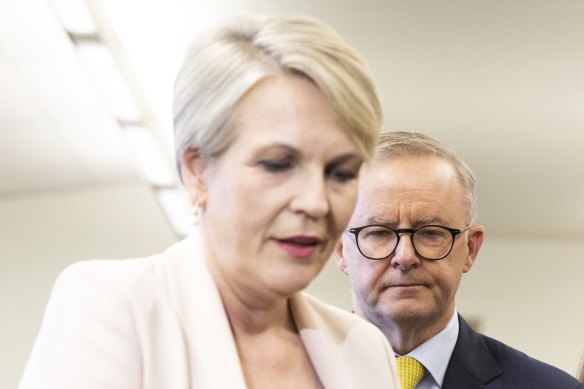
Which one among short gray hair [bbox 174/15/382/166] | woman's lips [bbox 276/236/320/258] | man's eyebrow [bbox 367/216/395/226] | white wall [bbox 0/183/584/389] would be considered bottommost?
white wall [bbox 0/183/584/389]

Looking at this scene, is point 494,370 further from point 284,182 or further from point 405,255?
point 284,182

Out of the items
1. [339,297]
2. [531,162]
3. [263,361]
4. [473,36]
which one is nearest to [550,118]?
[531,162]

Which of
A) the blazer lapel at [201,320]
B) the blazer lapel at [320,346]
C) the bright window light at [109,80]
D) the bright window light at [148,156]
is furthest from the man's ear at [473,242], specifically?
the bright window light at [148,156]

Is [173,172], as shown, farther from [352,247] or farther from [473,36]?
[352,247]

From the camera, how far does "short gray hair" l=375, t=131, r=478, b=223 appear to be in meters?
2.05

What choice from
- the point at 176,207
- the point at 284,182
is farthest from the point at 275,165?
the point at 176,207

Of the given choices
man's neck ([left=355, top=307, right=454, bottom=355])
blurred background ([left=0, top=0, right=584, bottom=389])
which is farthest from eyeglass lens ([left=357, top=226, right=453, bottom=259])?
blurred background ([left=0, top=0, right=584, bottom=389])

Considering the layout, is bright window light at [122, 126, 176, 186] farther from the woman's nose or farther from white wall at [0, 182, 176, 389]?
the woman's nose

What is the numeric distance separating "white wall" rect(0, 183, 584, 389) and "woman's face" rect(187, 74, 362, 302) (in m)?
5.39

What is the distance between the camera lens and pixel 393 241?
1.94 meters

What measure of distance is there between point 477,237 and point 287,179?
3.87 feet

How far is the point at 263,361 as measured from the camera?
1152mm

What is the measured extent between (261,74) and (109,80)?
419 cm

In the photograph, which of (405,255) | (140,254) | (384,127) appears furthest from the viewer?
(140,254)
